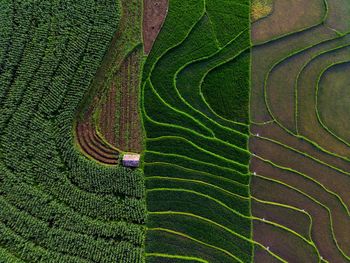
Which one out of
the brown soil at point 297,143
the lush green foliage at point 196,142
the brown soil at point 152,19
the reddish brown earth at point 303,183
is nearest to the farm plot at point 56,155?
the lush green foliage at point 196,142

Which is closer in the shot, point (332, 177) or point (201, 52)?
point (332, 177)

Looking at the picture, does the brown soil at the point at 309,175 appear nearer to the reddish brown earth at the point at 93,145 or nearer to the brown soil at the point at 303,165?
the brown soil at the point at 303,165

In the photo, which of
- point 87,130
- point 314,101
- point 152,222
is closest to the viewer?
point 152,222

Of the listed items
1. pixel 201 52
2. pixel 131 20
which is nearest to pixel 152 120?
pixel 201 52

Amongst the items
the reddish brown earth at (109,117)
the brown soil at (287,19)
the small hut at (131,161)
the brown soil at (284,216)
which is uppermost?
the brown soil at (287,19)

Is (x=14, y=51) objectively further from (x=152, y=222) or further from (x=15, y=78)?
(x=152, y=222)

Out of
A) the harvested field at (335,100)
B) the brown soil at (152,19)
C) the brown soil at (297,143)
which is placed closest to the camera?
the brown soil at (297,143)
